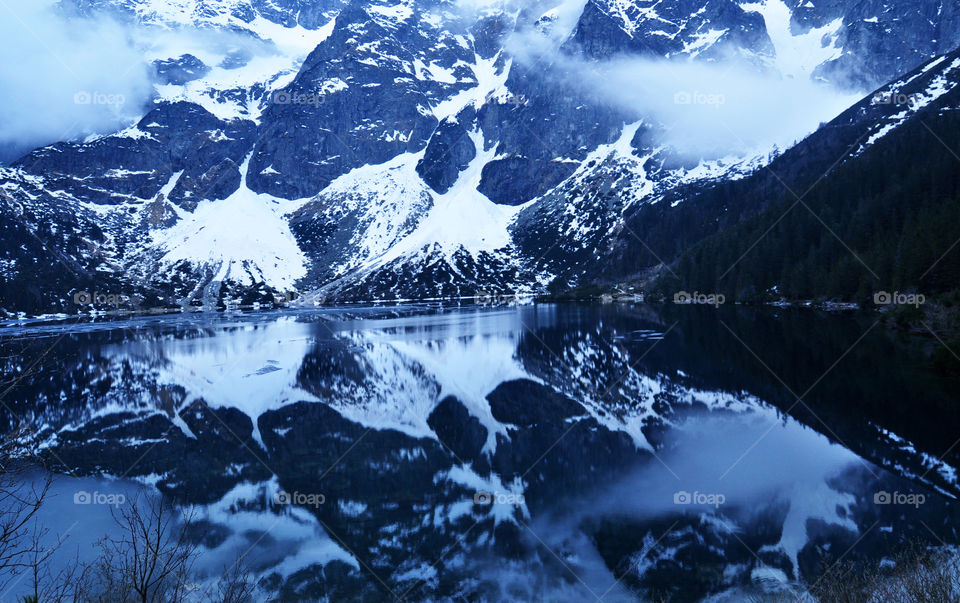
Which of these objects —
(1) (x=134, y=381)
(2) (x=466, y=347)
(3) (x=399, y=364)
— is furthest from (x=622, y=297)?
(1) (x=134, y=381)

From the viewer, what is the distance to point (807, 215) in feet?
366
